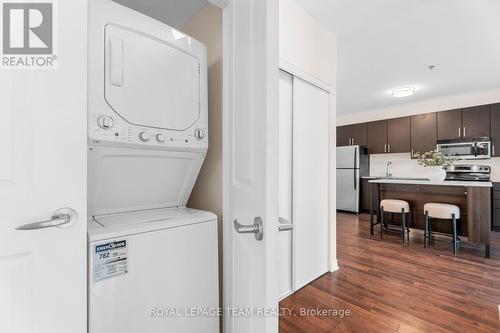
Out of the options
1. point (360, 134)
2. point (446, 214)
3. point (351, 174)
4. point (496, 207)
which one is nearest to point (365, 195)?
point (351, 174)

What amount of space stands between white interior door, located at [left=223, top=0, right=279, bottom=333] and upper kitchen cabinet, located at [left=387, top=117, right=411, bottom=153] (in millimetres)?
5490

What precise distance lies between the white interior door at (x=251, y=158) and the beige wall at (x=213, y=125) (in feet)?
0.58

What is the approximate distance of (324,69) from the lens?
95.4 inches

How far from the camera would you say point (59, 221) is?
2.49ft

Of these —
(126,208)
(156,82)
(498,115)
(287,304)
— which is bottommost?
(287,304)

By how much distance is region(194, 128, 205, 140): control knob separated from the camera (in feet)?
3.83

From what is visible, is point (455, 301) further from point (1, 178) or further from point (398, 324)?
point (1, 178)

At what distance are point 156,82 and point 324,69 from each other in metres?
1.90

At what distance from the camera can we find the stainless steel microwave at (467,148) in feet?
14.1

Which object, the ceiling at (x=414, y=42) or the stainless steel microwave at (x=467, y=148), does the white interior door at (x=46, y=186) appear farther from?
the stainless steel microwave at (x=467, y=148)

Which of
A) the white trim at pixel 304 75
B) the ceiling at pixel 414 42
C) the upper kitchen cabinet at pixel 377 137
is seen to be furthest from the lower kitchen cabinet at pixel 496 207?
the white trim at pixel 304 75

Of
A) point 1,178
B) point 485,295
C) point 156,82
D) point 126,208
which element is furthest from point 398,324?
point 1,178

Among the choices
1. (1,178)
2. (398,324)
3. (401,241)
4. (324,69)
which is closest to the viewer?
(1,178)

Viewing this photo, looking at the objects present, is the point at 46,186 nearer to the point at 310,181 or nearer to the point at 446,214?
the point at 310,181
